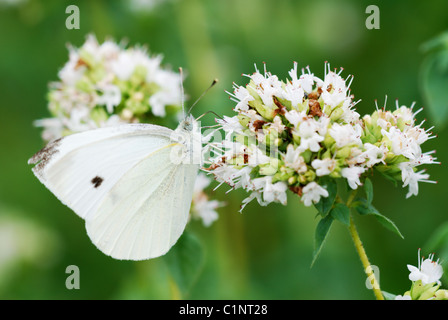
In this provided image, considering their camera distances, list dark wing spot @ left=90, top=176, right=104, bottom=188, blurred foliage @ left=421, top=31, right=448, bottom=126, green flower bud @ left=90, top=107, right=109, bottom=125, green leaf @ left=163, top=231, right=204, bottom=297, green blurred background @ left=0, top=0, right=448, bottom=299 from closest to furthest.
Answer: dark wing spot @ left=90, top=176, right=104, bottom=188 < blurred foliage @ left=421, top=31, right=448, bottom=126 < green leaf @ left=163, top=231, right=204, bottom=297 < green flower bud @ left=90, top=107, right=109, bottom=125 < green blurred background @ left=0, top=0, right=448, bottom=299

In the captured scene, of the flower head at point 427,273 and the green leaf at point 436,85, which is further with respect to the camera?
the green leaf at point 436,85

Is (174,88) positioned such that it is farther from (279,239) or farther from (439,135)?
(439,135)

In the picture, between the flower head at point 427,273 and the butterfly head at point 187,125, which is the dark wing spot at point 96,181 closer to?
the butterfly head at point 187,125

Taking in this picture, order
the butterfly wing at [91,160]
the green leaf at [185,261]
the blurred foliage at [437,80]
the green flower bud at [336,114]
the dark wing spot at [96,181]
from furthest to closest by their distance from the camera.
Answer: the green leaf at [185,261], the blurred foliage at [437,80], the dark wing spot at [96,181], the butterfly wing at [91,160], the green flower bud at [336,114]

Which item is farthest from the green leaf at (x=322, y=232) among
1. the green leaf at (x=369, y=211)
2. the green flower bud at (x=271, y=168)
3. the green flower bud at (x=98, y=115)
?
the green flower bud at (x=98, y=115)

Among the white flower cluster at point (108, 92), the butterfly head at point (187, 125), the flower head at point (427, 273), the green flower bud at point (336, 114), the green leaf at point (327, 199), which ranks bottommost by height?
the flower head at point (427, 273)

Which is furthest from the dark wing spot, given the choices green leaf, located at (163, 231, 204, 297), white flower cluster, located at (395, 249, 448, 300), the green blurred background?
white flower cluster, located at (395, 249, 448, 300)

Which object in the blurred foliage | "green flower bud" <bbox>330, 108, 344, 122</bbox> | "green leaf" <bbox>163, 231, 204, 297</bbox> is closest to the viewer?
"green flower bud" <bbox>330, 108, 344, 122</bbox>

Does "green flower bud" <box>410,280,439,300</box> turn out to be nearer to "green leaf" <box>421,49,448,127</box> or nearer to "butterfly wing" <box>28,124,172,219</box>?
"green leaf" <box>421,49,448,127</box>
